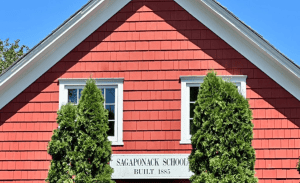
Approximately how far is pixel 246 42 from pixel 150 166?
4.10 meters

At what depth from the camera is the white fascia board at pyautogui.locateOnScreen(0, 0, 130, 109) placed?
12.4 m

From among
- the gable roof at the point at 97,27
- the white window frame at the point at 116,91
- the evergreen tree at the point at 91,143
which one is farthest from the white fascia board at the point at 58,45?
the evergreen tree at the point at 91,143

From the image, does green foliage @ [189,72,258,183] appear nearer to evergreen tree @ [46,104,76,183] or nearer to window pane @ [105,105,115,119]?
window pane @ [105,105,115,119]

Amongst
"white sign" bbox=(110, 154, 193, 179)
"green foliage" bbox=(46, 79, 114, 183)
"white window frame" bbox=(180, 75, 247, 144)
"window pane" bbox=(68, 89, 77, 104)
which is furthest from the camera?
"window pane" bbox=(68, 89, 77, 104)

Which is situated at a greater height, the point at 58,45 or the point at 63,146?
the point at 58,45

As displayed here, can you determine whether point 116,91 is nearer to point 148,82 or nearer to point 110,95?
point 110,95

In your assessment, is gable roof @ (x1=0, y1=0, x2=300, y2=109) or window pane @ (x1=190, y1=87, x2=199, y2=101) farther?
window pane @ (x1=190, y1=87, x2=199, y2=101)

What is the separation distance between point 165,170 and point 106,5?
4662mm

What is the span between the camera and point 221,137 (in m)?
10.8

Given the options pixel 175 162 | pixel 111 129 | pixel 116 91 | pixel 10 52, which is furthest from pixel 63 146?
pixel 10 52

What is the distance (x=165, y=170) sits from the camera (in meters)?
12.1

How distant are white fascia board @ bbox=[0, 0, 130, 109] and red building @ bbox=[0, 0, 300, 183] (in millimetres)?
27

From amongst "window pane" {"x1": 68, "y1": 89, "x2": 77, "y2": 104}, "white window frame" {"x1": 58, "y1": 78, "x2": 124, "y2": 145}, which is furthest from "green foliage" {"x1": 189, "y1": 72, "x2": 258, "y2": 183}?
"window pane" {"x1": 68, "y1": 89, "x2": 77, "y2": 104}

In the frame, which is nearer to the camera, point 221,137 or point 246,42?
point 221,137
